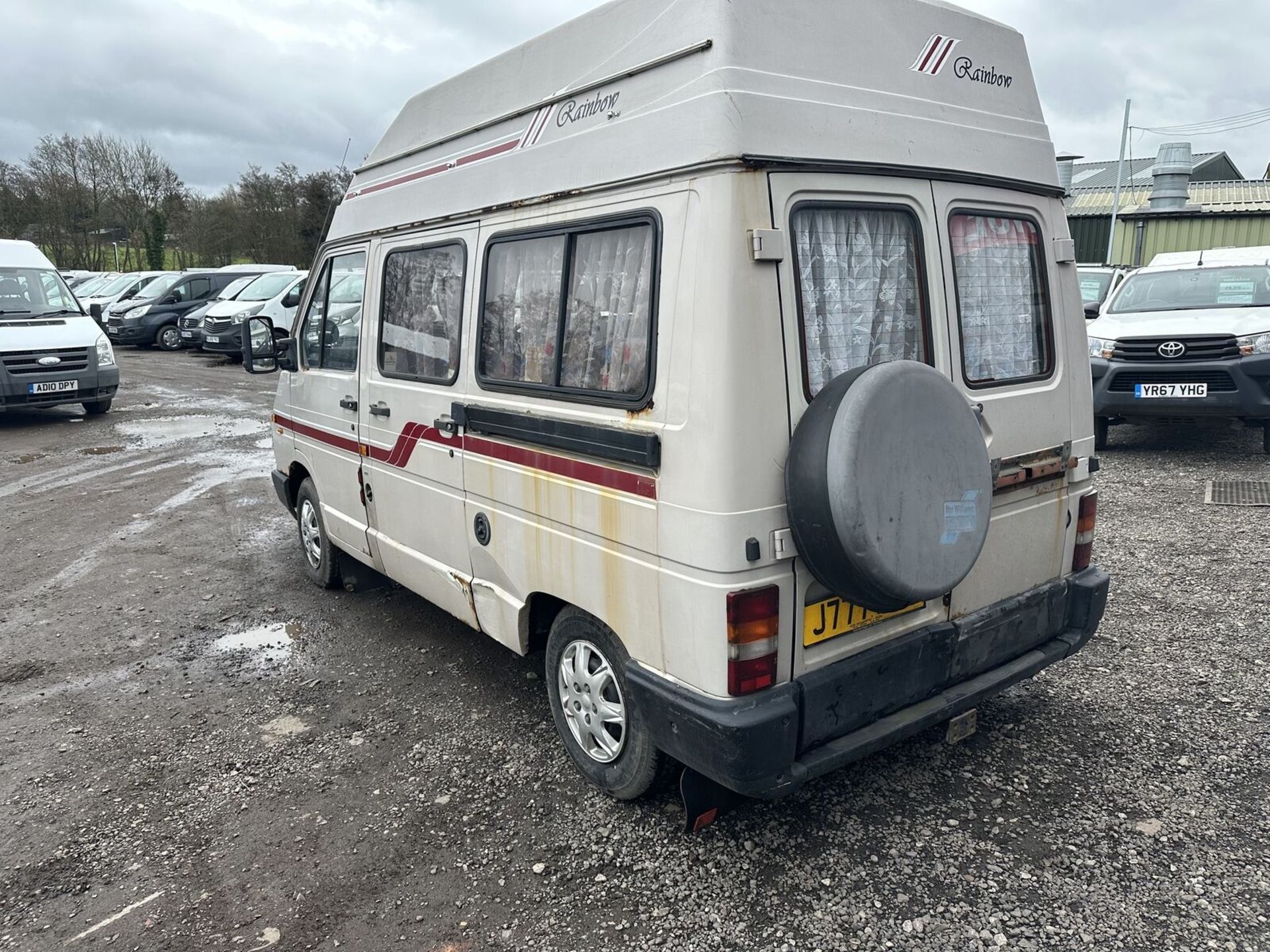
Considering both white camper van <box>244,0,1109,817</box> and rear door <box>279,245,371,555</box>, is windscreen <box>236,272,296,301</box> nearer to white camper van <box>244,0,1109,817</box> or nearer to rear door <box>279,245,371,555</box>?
rear door <box>279,245,371,555</box>

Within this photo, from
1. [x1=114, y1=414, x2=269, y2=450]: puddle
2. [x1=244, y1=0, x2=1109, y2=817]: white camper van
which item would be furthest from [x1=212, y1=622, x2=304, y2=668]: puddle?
[x1=114, y1=414, x2=269, y2=450]: puddle

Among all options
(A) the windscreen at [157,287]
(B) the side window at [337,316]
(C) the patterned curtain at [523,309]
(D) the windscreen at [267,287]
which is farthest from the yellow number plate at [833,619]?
(A) the windscreen at [157,287]

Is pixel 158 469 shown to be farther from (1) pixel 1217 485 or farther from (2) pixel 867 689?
(1) pixel 1217 485

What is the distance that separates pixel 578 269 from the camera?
306 centimetres

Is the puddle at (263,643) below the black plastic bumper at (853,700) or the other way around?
below

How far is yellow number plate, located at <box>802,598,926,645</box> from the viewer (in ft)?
8.91

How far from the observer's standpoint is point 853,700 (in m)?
2.79

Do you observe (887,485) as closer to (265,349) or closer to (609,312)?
(609,312)

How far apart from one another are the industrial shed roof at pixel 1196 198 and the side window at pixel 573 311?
81.5 ft

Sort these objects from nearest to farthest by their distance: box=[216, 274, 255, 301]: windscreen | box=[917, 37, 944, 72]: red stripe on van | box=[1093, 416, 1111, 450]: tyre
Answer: box=[917, 37, 944, 72]: red stripe on van
box=[1093, 416, 1111, 450]: tyre
box=[216, 274, 255, 301]: windscreen

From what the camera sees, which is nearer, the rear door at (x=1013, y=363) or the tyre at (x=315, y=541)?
the rear door at (x=1013, y=363)

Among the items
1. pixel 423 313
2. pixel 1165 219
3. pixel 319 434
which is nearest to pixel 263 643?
pixel 319 434

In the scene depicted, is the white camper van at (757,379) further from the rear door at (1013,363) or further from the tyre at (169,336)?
the tyre at (169,336)

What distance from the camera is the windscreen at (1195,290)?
832cm
